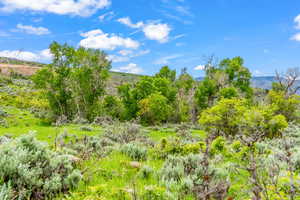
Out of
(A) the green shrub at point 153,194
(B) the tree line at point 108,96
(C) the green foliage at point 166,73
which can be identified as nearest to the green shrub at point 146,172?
(A) the green shrub at point 153,194

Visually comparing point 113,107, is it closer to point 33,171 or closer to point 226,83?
point 226,83

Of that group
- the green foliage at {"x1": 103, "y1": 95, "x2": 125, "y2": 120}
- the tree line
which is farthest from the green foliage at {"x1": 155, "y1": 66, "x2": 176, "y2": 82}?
the green foliage at {"x1": 103, "y1": 95, "x2": 125, "y2": 120}

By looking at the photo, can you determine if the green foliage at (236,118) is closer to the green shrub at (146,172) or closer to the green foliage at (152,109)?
the green shrub at (146,172)

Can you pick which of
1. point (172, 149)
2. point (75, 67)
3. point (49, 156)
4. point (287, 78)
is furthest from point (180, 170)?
point (75, 67)

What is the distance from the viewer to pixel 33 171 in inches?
140

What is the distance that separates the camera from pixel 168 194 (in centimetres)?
324

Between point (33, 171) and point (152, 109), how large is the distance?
75.1 feet

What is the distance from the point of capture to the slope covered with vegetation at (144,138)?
3.36m

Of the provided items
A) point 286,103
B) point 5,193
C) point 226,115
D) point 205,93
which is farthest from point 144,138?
point 286,103

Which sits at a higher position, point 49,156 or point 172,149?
point 49,156

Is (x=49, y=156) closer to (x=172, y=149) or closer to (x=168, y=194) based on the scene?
(x=168, y=194)

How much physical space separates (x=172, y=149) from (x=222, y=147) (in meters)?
2.41

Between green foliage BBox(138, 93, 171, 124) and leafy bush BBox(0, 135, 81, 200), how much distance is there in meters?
22.0

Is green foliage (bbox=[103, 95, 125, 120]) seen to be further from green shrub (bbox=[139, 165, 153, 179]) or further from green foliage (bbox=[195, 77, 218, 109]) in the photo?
green shrub (bbox=[139, 165, 153, 179])
